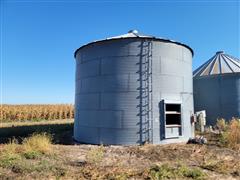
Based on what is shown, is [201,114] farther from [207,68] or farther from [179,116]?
[207,68]

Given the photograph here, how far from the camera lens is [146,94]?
1052cm

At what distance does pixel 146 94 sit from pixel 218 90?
7.69 meters

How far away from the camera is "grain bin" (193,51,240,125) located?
15805 millimetres

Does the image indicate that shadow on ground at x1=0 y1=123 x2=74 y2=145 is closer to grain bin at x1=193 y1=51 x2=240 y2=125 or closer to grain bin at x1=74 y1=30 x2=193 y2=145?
grain bin at x1=74 y1=30 x2=193 y2=145

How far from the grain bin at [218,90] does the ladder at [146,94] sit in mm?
→ 7436

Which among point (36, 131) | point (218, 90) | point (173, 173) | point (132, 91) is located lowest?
point (173, 173)

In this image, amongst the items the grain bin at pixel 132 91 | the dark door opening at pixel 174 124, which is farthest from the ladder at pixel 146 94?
the dark door opening at pixel 174 124

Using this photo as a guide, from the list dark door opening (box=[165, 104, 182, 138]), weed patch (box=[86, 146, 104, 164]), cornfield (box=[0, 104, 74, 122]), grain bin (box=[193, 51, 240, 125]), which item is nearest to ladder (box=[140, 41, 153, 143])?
dark door opening (box=[165, 104, 182, 138])

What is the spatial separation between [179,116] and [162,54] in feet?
9.67

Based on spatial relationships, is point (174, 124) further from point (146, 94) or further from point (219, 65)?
point (219, 65)

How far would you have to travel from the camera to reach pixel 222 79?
1608 centimetres

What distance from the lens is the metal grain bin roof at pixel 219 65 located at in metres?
16.5

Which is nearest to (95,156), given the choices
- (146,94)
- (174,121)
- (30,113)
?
(146,94)

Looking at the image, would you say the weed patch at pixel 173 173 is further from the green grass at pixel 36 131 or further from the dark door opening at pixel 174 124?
the green grass at pixel 36 131
